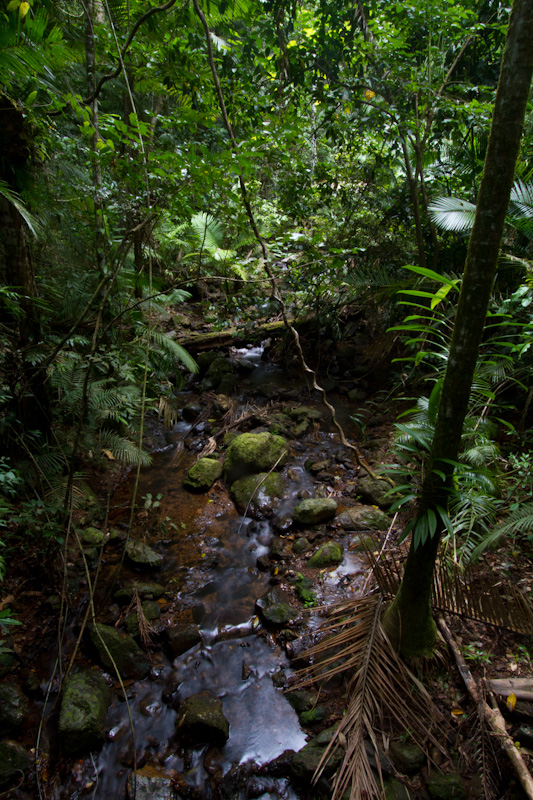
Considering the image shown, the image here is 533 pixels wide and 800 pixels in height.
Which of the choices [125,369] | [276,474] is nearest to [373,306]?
[276,474]

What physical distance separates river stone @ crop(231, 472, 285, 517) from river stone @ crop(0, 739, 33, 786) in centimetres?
256

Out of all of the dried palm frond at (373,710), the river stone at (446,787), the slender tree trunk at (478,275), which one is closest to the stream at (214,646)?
the dried palm frond at (373,710)

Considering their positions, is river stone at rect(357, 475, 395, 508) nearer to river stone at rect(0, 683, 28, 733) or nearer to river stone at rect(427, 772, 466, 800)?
river stone at rect(427, 772, 466, 800)

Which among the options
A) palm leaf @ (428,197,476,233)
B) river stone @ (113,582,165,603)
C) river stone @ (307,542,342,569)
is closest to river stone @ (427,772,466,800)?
river stone @ (307,542,342,569)

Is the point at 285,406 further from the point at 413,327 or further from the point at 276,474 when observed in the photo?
the point at 413,327

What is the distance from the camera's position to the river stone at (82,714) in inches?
89.7

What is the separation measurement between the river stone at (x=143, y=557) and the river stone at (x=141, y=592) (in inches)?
7.7

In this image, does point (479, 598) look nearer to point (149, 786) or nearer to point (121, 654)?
point (149, 786)

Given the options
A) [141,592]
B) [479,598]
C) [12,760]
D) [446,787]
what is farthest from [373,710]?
[141,592]

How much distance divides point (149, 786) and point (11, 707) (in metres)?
0.94

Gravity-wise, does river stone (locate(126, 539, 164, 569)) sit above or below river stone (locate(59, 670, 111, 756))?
above

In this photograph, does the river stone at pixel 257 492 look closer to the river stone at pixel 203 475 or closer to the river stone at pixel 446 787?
the river stone at pixel 203 475

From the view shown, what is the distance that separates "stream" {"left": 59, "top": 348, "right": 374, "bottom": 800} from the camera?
2.27m

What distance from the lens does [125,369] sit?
4.29 meters
